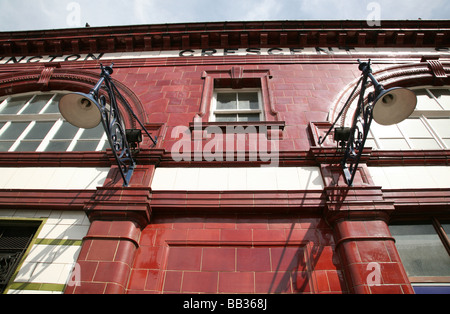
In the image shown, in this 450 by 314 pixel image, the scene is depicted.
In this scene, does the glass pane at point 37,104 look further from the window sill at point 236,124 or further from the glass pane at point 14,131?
the window sill at point 236,124

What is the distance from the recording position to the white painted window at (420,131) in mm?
5914

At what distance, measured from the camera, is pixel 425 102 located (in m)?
7.22

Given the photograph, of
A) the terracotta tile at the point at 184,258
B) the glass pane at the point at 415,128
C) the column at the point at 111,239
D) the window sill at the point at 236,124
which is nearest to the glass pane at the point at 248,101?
the window sill at the point at 236,124

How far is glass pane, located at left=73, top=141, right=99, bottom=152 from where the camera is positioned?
6087mm

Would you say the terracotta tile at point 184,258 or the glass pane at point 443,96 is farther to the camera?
the glass pane at point 443,96

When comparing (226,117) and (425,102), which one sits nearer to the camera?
(226,117)

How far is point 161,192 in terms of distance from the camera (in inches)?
186

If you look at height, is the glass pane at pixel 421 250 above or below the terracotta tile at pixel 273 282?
above

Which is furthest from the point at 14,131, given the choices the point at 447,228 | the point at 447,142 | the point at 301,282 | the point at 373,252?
the point at 447,142

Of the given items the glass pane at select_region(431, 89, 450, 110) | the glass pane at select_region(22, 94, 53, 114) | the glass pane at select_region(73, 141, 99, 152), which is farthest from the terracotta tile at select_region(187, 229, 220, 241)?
A: the glass pane at select_region(431, 89, 450, 110)

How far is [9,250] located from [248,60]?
7.32 meters

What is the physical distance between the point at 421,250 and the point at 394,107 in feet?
7.65

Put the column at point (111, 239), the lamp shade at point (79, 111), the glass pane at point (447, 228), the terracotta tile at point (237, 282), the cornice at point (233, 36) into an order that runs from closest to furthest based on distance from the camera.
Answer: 1. the column at point (111, 239)
2. the terracotta tile at point (237, 282)
3. the lamp shade at point (79, 111)
4. the glass pane at point (447, 228)
5. the cornice at point (233, 36)

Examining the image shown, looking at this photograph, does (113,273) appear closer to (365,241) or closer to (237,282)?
(237,282)
